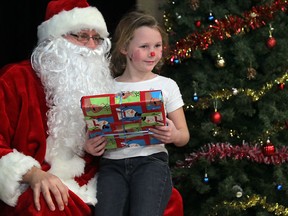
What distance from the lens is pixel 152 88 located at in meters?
2.40

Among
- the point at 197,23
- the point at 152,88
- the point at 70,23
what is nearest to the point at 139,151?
the point at 152,88

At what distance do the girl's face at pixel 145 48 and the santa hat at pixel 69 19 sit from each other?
0.23 metres

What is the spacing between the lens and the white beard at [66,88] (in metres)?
2.32

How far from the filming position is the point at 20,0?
3.40 meters

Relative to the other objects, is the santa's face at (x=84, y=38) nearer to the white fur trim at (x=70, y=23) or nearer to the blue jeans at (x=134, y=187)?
the white fur trim at (x=70, y=23)

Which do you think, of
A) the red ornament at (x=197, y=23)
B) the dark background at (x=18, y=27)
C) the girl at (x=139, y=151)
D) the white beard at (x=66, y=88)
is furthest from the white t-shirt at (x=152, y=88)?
the dark background at (x=18, y=27)

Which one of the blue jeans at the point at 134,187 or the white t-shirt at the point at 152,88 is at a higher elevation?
the white t-shirt at the point at 152,88

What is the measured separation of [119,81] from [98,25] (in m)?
0.30

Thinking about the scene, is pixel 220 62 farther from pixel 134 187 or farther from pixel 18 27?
pixel 18 27

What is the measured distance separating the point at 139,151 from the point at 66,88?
46 centimetres

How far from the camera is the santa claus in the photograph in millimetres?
2080

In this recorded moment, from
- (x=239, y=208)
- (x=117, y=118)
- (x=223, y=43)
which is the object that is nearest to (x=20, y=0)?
(x=223, y=43)

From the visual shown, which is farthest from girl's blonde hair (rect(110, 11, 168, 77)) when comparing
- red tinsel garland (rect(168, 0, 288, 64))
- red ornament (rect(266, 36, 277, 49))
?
red ornament (rect(266, 36, 277, 49))

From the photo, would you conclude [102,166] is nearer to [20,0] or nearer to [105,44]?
[105,44]
